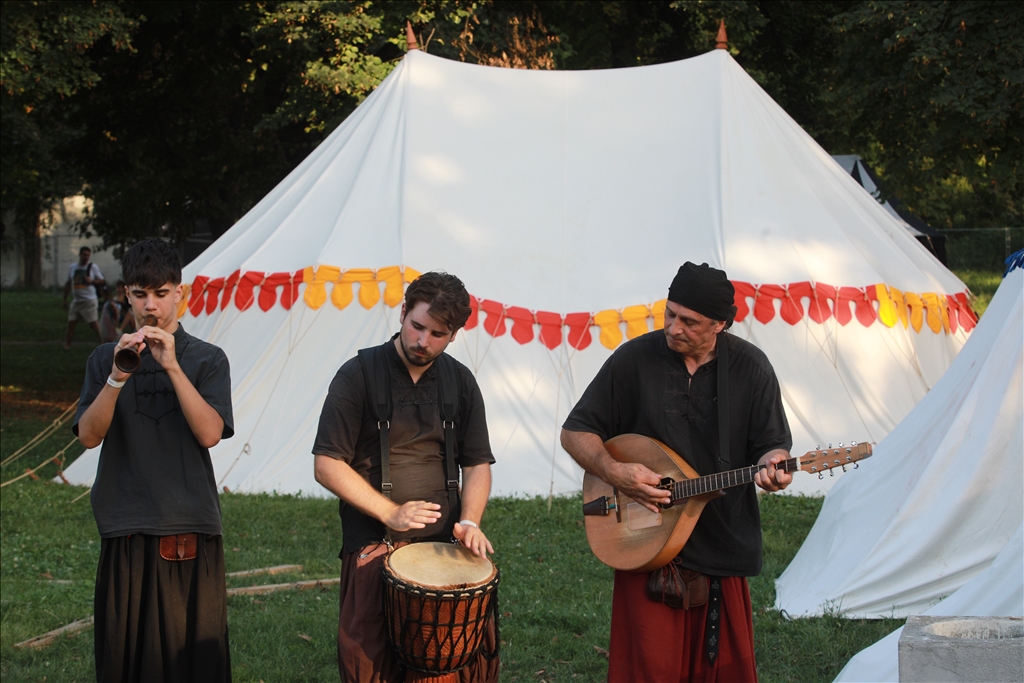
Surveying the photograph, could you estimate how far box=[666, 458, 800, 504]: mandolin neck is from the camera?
10.1 ft

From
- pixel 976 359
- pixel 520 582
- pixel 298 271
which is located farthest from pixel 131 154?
pixel 976 359

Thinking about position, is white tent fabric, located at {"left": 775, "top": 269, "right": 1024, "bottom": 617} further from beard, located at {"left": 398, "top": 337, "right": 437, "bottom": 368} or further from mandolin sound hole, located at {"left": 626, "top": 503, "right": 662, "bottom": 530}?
beard, located at {"left": 398, "top": 337, "right": 437, "bottom": 368}

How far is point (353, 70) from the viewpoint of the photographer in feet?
41.9

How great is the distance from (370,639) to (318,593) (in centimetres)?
275

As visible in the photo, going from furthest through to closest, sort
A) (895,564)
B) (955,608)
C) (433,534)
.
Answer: (895,564) → (955,608) → (433,534)

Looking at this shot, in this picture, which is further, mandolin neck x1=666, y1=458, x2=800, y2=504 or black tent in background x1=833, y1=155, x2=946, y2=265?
black tent in background x1=833, y1=155, x2=946, y2=265

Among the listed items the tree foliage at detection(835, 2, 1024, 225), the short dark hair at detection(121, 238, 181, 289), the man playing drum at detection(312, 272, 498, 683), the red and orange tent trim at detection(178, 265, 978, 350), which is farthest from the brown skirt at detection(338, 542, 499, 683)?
the tree foliage at detection(835, 2, 1024, 225)

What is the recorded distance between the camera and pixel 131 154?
15.9 meters

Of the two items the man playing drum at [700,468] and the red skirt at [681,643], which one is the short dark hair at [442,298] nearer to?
the man playing drum at [700,468]

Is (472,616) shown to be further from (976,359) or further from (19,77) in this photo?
(19,77)

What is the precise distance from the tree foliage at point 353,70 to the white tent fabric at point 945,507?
5.45m

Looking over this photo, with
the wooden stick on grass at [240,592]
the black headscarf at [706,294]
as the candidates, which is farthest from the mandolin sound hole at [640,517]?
the wooden stick on grass at [240,592]

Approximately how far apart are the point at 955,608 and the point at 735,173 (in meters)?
5.28

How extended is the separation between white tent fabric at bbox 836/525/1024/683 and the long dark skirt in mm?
2489
